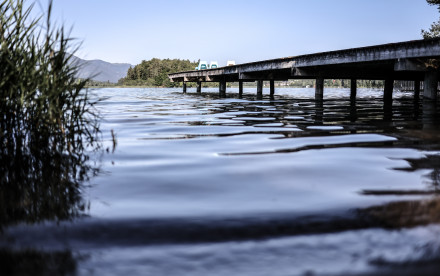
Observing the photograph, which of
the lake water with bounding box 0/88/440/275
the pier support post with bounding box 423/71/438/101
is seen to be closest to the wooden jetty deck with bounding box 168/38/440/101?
the pier support post with bounding box 423/71/438/101

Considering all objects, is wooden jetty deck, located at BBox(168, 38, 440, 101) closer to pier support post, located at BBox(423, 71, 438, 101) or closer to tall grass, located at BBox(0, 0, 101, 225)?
pier support post, located at BBox(423, 71, 438, 101)

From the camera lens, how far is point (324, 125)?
919cm

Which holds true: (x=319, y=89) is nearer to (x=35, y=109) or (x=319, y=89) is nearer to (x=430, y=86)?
(x=430, y=86)

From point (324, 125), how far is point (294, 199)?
20.3 feet

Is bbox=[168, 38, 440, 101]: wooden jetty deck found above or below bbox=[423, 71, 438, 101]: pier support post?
above

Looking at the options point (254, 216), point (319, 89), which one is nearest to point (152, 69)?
point (319, 89)

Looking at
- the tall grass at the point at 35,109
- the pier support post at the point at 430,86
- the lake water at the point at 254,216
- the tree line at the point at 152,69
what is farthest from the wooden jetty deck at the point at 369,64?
the tree line at the point at 152,69

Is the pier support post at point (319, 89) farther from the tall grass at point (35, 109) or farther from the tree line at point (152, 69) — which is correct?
the tree line at point (152, 69)

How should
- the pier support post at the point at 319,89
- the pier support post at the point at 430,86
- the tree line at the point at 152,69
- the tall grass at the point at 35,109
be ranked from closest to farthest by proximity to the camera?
1. the tall grass at the point at 35,109
2. the pier support post at the point at 430,86
3. the pier support post at the point at 319,89
4. the tree line at the point at 152,69

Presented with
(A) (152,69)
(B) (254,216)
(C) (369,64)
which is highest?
(A) (152,69)

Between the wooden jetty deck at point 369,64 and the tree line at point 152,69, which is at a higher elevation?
the tree line at point 152,69

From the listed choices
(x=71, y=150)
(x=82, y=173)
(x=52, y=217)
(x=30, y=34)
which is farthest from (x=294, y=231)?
(x=30, y=34)

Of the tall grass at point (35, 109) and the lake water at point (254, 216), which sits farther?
the tall grass at point (35, 109)

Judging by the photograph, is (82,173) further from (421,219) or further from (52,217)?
(421,219)
